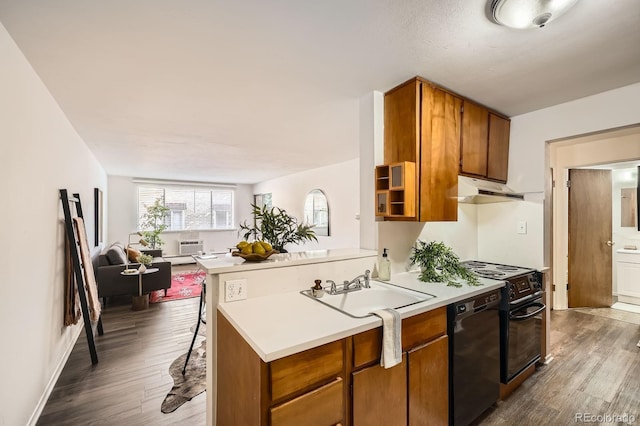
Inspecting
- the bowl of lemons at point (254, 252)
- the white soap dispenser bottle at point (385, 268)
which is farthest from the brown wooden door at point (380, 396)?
the bowl of lemons at point (254, 252)

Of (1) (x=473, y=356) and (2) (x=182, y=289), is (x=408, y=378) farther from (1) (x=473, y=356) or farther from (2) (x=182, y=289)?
(2) (x=182, y=289)

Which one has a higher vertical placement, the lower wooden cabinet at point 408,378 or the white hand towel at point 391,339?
the white hand towel at point 391,339

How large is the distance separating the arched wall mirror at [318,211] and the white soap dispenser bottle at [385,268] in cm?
348

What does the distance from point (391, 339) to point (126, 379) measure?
2296mm

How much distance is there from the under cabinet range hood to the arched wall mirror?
3.40 meters

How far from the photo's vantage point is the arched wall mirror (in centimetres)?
563

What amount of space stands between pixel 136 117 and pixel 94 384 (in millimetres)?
2343

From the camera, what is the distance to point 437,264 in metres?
2.26

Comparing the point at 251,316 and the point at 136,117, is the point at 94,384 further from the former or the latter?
the point at 136,117

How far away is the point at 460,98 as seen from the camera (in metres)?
2.23

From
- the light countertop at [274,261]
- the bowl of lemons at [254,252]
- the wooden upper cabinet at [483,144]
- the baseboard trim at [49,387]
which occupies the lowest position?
the baseboard trim at [49,387]

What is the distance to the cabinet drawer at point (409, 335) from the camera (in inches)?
50.3

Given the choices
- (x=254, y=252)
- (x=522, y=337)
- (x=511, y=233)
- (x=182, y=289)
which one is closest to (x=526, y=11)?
(x=254, y=252)

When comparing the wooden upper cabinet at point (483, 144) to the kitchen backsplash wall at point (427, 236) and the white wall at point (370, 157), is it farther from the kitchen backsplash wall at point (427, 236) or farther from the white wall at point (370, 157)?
the white wall at point (370, 157)
